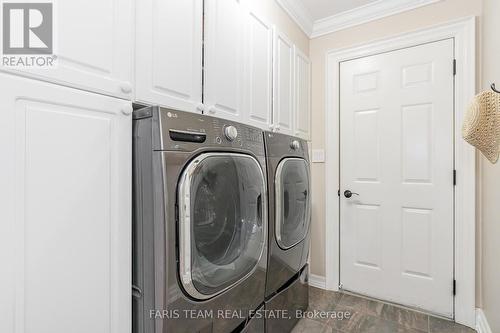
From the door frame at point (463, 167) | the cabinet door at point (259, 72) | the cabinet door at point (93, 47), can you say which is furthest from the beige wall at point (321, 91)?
the cabinet door at point (93, 47)

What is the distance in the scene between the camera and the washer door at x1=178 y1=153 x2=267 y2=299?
990 millimetres

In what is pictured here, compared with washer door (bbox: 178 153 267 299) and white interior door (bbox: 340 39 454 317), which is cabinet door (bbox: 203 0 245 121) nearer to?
washer door (bbox: 178 153 267 299)

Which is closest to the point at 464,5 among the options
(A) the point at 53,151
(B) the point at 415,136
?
(B) the point at 415,136

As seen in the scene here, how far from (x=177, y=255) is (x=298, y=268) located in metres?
1.24

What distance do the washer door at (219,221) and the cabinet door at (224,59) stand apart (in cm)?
38

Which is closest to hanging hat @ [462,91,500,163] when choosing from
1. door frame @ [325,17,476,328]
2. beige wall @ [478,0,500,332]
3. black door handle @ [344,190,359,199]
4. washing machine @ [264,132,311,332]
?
beige wall @ [478,0,500,332]

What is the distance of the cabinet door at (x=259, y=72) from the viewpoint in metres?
1.74

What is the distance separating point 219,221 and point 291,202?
2.49 feet

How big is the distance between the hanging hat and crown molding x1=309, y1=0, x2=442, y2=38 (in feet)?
4.53

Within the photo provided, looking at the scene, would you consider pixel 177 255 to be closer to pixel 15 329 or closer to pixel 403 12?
pixel 15 329

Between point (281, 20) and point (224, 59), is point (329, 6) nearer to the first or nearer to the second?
point (281, 20)

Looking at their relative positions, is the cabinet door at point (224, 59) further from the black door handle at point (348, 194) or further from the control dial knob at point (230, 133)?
the black door handle at point (348, 194)

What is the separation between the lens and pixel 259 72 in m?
1.84

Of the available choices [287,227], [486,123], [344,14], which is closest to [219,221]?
[287,227]
